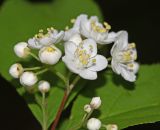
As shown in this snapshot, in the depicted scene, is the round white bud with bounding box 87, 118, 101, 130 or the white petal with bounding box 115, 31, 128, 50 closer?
the round white bud with bounding box 87, 118, 101, 130

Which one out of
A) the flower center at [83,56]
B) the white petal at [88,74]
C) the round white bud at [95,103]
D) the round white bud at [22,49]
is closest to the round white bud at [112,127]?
the round white bud at [95,103]

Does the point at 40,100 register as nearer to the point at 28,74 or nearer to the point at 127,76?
the point at 28,74

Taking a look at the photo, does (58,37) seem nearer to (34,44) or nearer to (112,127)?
(34,44)

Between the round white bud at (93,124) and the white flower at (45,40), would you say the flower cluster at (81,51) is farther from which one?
the round white bud at (93,124)

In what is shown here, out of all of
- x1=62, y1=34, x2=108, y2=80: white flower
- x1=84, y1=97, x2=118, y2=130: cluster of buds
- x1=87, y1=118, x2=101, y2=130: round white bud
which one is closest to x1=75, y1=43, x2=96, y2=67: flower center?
x1=62, y1=34, x2=108, y2=80: white flower

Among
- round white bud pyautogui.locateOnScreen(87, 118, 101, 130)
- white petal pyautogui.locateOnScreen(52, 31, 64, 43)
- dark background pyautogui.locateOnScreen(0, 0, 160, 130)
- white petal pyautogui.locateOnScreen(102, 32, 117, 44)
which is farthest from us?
dark background pyautogui.locateOnScreen(0, 0, 160, 130)

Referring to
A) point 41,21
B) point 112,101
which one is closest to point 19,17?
point 41,21

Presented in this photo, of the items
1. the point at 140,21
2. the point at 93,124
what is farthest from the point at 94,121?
the point at 140,21

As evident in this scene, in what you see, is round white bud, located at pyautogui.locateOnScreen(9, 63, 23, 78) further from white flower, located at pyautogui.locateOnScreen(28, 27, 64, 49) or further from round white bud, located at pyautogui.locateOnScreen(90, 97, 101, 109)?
round white bud, located at pyautogui.locateOnScreen(90, 97, 101, 109)
